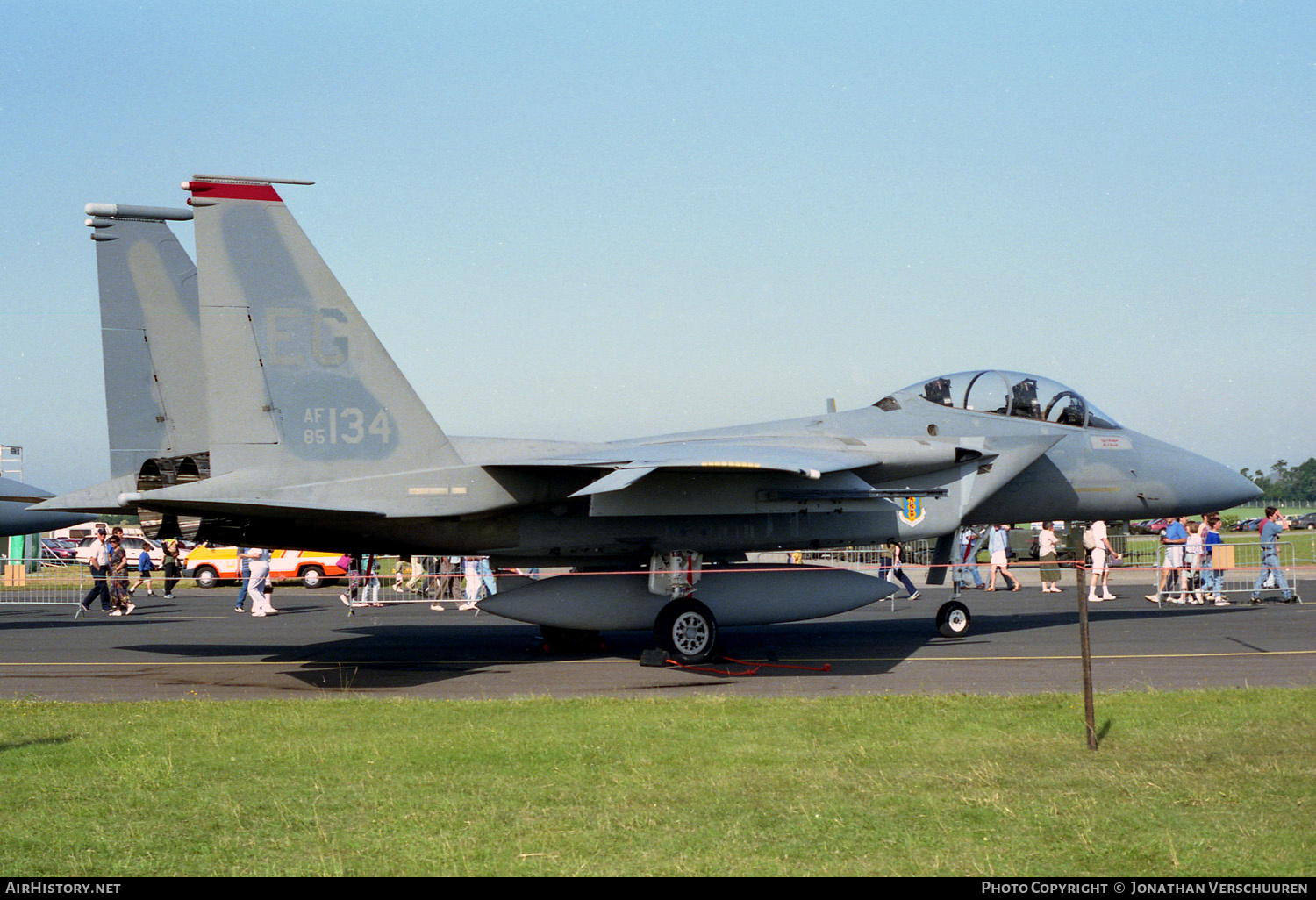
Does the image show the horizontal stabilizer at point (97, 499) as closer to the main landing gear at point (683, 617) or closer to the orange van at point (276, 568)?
the main landing gear at point (683, 617)

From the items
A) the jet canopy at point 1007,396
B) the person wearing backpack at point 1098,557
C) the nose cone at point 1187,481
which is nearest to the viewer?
the jet canopy at point 1007,396

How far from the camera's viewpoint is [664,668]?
13.6m

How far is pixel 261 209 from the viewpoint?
40.5 feet

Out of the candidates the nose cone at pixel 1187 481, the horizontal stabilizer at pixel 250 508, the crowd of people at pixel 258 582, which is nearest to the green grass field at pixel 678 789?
the horizontal stabilizer at pixel 250 508

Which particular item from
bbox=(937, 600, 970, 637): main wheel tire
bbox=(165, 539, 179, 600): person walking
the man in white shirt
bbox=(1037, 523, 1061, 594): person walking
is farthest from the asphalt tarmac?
bbox=(165, 539, 179, 600): person walking

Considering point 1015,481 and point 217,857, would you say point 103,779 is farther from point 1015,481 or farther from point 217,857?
point 1015,481

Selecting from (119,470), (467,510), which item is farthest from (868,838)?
(119,470)

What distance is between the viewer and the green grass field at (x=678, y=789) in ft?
17.7

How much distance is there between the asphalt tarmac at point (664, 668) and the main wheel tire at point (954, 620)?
0.51ft

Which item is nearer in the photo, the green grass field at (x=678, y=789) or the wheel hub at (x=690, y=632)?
the green grass field at (x=678, y=789)

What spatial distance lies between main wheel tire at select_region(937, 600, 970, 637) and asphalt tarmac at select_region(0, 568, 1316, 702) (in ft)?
0.51

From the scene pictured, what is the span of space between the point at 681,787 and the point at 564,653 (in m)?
8.73

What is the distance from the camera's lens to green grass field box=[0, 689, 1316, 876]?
5.40 m

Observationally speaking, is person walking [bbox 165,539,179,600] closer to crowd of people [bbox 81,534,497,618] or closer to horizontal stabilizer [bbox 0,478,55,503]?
crowd of people [bbox 81,534,497,618]
